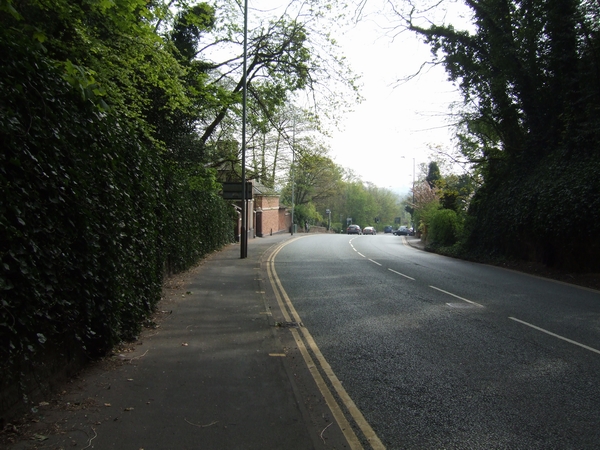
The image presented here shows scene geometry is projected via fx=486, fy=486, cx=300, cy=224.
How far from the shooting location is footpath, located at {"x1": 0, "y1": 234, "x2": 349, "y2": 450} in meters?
3.96

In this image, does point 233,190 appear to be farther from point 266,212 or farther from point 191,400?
point 266,212

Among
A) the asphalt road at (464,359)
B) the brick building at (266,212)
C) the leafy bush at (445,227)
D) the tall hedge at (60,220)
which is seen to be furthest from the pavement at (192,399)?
the brick building at (266,212)

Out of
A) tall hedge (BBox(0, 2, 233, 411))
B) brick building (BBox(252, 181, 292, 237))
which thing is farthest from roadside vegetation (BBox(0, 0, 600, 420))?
brick building (BBox(252, 181, 292, 237))

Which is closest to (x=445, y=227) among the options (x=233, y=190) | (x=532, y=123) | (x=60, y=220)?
(x=532, y=123)

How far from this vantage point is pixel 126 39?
9.78m

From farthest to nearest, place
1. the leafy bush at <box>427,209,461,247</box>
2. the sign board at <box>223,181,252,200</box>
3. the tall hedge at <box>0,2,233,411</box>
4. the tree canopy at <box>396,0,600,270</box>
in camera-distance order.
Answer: the leafy bush at <box>427,209,461,247</box> → the sign board at <box>223,181,252,200</box> → the tree canopy at <box>396,0,600,270</box> → the tall hedge at <box>0,2,233,411</box>

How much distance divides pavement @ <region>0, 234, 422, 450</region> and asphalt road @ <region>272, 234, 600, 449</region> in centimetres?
60

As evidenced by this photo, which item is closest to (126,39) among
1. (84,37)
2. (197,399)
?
(84,37)

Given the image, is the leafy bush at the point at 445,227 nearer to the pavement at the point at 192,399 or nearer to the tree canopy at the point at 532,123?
the tree canopy at the point at 532,123

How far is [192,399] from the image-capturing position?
4.89 m

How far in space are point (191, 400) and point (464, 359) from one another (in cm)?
366

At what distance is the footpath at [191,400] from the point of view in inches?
156

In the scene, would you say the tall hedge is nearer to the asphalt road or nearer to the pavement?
the pavement

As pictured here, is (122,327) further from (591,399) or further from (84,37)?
(591,399)
